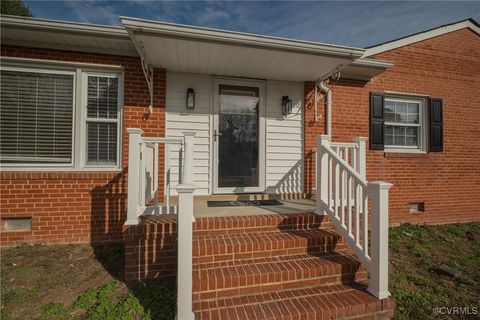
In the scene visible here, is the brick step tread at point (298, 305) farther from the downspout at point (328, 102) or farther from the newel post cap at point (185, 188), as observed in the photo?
the downspout at point (328, 102)

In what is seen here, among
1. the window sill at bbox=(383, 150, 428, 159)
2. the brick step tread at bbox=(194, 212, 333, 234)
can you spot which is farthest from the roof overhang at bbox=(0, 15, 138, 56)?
the window sill at bbox=(383, 150, 428, 159)

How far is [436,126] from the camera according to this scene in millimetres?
5047

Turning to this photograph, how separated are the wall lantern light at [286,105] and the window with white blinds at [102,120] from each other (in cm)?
286

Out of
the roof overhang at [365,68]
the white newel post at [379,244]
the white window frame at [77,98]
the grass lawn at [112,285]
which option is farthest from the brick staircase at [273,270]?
the roof overhang at [365,68]

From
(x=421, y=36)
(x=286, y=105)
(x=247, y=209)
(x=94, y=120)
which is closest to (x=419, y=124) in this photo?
(x=421, y=36)

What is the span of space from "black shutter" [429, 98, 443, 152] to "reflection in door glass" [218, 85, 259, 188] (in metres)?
3.81

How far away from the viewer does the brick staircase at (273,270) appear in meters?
2.15

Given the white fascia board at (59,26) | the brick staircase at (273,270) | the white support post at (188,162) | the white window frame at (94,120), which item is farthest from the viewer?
the white window frame at (94,120)

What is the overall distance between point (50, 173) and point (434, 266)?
5646 millimetres

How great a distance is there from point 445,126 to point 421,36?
2.01 metres

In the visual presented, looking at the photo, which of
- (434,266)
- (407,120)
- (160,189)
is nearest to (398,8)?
(407,120)

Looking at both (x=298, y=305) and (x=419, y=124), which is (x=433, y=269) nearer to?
(x=298, y=305)

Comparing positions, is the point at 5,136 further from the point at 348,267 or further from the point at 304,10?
the point at 304,10

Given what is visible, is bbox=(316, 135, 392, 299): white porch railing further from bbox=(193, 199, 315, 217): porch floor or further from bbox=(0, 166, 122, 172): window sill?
bbox=(0, 166, 122, 172): window sill
